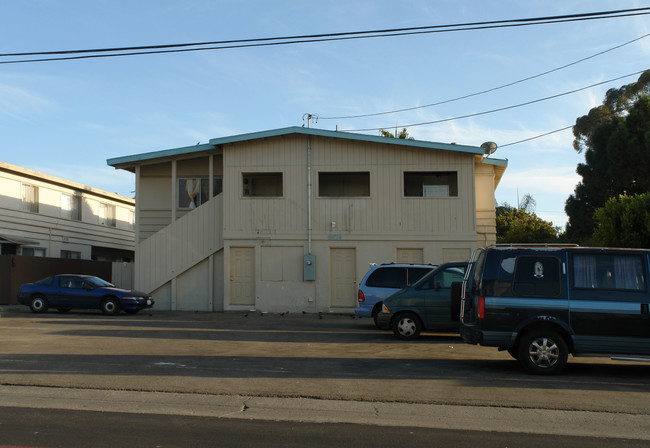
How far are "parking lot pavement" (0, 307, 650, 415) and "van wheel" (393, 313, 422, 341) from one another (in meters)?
0.29

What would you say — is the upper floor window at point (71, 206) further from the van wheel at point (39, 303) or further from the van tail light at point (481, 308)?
the van tail light at point (481, 308)

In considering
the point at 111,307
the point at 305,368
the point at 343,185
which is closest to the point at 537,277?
the point at 305,368

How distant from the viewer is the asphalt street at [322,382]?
6.93 metres

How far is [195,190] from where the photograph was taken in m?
24.4

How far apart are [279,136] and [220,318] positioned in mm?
7301

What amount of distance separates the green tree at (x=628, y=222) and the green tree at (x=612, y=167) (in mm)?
13457

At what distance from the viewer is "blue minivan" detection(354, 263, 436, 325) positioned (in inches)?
642

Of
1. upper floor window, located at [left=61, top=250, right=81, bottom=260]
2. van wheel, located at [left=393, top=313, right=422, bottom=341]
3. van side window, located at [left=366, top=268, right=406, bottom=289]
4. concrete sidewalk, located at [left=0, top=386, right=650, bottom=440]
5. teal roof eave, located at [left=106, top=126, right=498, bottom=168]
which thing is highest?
teal roof eave, located at [left=106, top=126, right=498, bottom=168]

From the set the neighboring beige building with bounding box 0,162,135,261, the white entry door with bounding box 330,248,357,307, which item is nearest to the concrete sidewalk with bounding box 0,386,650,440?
the white entry door with bounding box 330,248,357,307

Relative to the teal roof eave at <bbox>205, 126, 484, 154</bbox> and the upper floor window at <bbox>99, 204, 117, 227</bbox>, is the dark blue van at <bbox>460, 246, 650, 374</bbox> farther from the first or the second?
the upper floor window at <bbox>99, 204, 117, 227</bbox>

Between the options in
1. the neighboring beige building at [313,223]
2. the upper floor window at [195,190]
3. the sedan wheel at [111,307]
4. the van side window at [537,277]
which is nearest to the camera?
the van side window at [537,277]

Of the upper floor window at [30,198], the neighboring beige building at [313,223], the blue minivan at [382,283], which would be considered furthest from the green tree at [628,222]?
the upper floor window at [30,198]

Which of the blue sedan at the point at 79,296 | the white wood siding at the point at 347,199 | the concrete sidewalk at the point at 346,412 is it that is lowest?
the concrete sidewalk at the point at 346,412

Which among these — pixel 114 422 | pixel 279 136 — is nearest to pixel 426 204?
pixel 279 136
